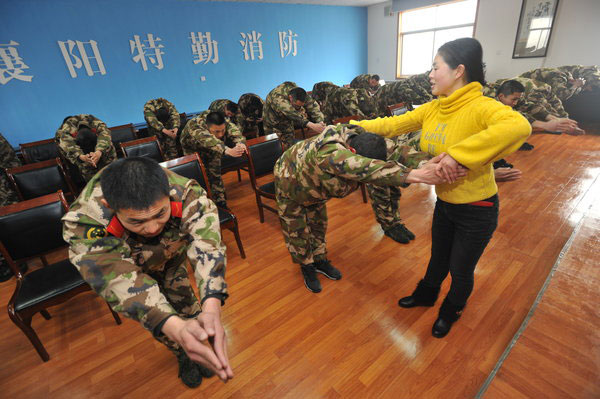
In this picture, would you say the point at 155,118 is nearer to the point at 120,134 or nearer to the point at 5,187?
the point at 120,134

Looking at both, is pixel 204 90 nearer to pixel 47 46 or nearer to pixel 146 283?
pixel 47 46

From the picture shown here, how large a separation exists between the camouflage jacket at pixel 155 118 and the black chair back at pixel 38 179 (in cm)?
159

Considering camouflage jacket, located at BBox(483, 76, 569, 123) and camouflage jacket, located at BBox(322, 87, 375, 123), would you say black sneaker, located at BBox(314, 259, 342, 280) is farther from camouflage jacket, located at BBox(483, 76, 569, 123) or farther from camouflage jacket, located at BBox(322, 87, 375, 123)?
camouflage jacket, located at BBox(322, 87, 375, 123)

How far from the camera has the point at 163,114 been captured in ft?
13.9

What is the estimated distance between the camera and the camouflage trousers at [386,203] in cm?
235

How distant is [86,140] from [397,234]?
11.6ft

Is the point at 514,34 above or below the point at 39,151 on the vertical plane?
above

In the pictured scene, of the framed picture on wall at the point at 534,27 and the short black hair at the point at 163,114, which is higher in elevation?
the framed picture on wall at the point at 534,27

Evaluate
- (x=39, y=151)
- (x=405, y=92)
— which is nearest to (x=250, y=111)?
(x=405, y=92)

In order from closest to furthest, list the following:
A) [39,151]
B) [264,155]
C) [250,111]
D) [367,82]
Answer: [264,155], [39,151], [250,111], [367,82]

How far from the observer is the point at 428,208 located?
292 cm

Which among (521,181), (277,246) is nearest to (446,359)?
(277,246)

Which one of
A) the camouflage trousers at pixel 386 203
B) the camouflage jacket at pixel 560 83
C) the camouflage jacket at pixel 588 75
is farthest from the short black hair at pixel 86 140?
the camouflage jacket at pixel 588 75

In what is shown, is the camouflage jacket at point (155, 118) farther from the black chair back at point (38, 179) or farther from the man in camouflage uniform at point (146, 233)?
the man in camouflage uniform at point (146, 233)
